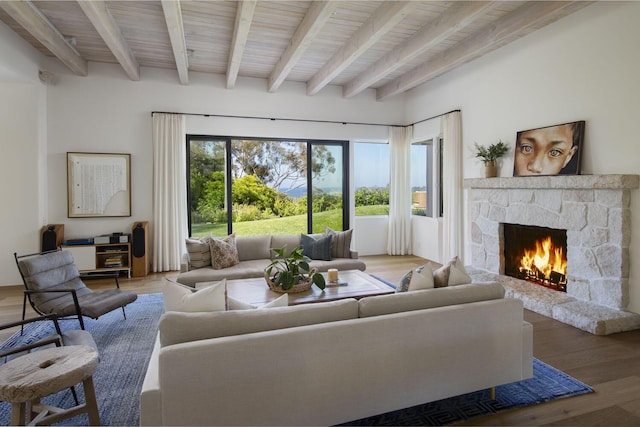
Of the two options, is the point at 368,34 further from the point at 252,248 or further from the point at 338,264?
the point at 252,248

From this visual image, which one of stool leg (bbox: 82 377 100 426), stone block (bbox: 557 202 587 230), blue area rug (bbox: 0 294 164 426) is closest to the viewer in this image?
stool leg (bbox: 82 377 100 426)

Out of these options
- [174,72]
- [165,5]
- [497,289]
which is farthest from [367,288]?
[174,72]

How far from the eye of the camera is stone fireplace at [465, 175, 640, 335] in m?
3.44

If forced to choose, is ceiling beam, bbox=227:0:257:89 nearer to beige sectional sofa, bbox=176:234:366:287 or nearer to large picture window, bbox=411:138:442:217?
beige sectional sofa, bbox=176:234:366:287

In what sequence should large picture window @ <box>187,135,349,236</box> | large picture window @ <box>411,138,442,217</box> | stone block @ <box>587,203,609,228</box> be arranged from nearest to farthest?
stone block @ <box>587,203,609,228</box> < large picture window @ <box>187,135,349,236</box> < large picture window @ <box>411,138,442,217</box>

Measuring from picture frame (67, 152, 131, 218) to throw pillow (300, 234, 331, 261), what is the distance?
303cm

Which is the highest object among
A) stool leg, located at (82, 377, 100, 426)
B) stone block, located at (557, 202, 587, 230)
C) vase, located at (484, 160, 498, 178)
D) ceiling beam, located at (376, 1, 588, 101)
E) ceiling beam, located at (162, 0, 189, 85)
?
ceiling beam, located at (376, 1, 588, 101)

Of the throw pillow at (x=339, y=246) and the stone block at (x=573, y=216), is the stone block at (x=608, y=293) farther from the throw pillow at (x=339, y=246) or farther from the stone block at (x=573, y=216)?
the throw pillow at (x=339, y=246)

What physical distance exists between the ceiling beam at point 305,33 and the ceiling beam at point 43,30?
8.91ft

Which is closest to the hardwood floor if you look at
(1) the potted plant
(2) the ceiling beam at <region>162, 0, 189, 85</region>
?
(1) the potted plant

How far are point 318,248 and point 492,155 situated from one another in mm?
2691

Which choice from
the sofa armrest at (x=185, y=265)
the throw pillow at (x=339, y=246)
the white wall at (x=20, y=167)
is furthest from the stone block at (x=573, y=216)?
the white wall at (x=20, y=167)

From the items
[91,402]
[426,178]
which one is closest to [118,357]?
[91,402]

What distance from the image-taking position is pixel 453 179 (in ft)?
19.0
